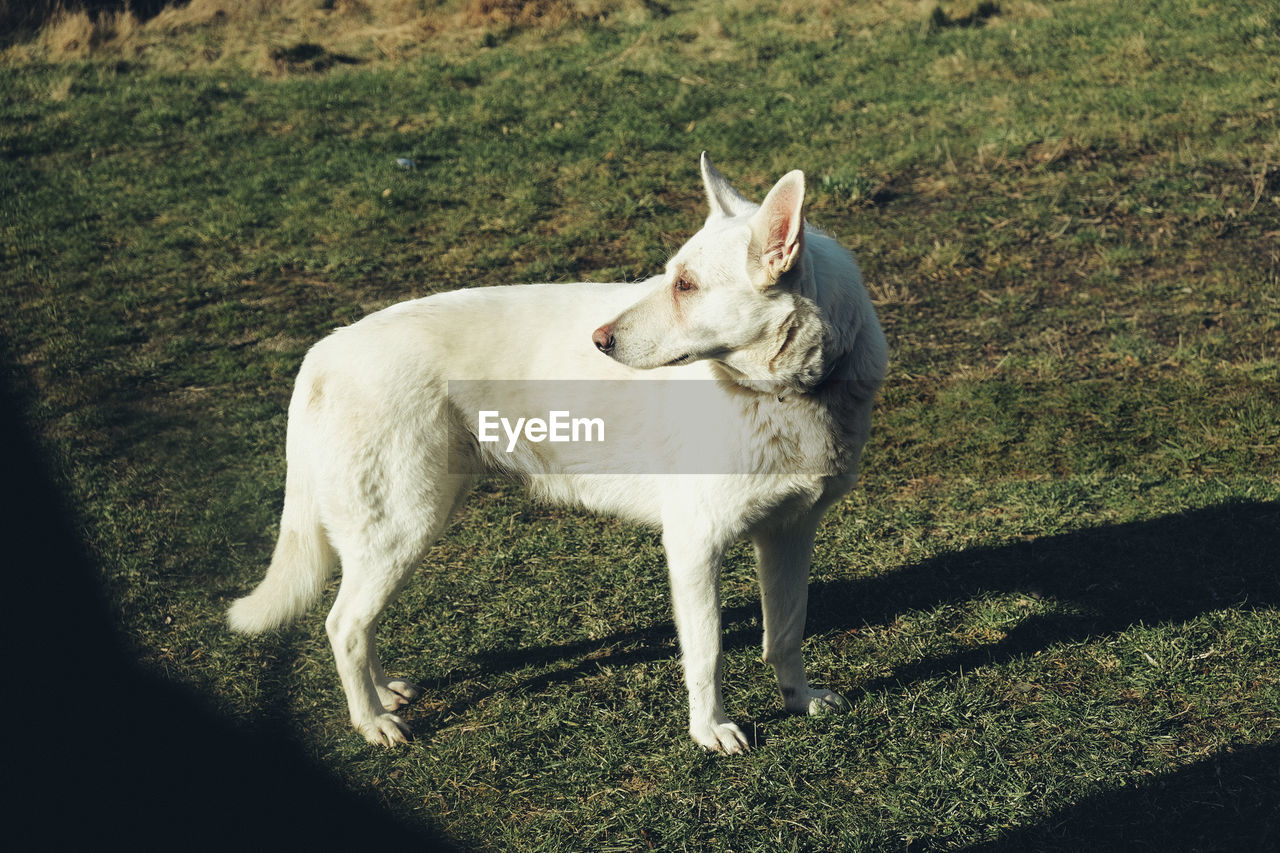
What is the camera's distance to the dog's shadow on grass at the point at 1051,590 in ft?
12.3

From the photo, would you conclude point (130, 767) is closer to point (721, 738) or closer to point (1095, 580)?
point (721, 738)

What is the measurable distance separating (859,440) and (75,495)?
3.99m

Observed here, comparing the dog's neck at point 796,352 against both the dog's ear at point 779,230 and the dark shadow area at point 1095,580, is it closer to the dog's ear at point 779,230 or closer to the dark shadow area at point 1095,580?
the dog's ear at point 779,230

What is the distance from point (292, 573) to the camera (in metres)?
3.42

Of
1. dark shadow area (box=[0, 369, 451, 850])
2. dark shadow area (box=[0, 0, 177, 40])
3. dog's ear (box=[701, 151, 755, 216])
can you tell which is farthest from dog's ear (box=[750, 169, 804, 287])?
dark shadow area (box=[0, 0, 177, 40])

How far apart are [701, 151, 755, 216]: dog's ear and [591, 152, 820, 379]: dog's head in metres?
0.13

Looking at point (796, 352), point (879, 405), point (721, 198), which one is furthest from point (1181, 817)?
point (879, 405)

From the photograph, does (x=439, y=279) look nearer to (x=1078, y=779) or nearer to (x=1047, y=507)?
(x=1047, y=507)

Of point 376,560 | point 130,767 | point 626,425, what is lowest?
point 130,767

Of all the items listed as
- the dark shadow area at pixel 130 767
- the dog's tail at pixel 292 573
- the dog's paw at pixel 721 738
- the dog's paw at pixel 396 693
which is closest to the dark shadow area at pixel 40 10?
the dark shadow area at pixel 130 767

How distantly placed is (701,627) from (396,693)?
1.27 metres

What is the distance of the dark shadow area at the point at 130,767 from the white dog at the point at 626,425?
1.19ft

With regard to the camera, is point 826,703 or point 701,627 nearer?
point 701,627

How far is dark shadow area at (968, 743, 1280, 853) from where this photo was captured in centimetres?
281
